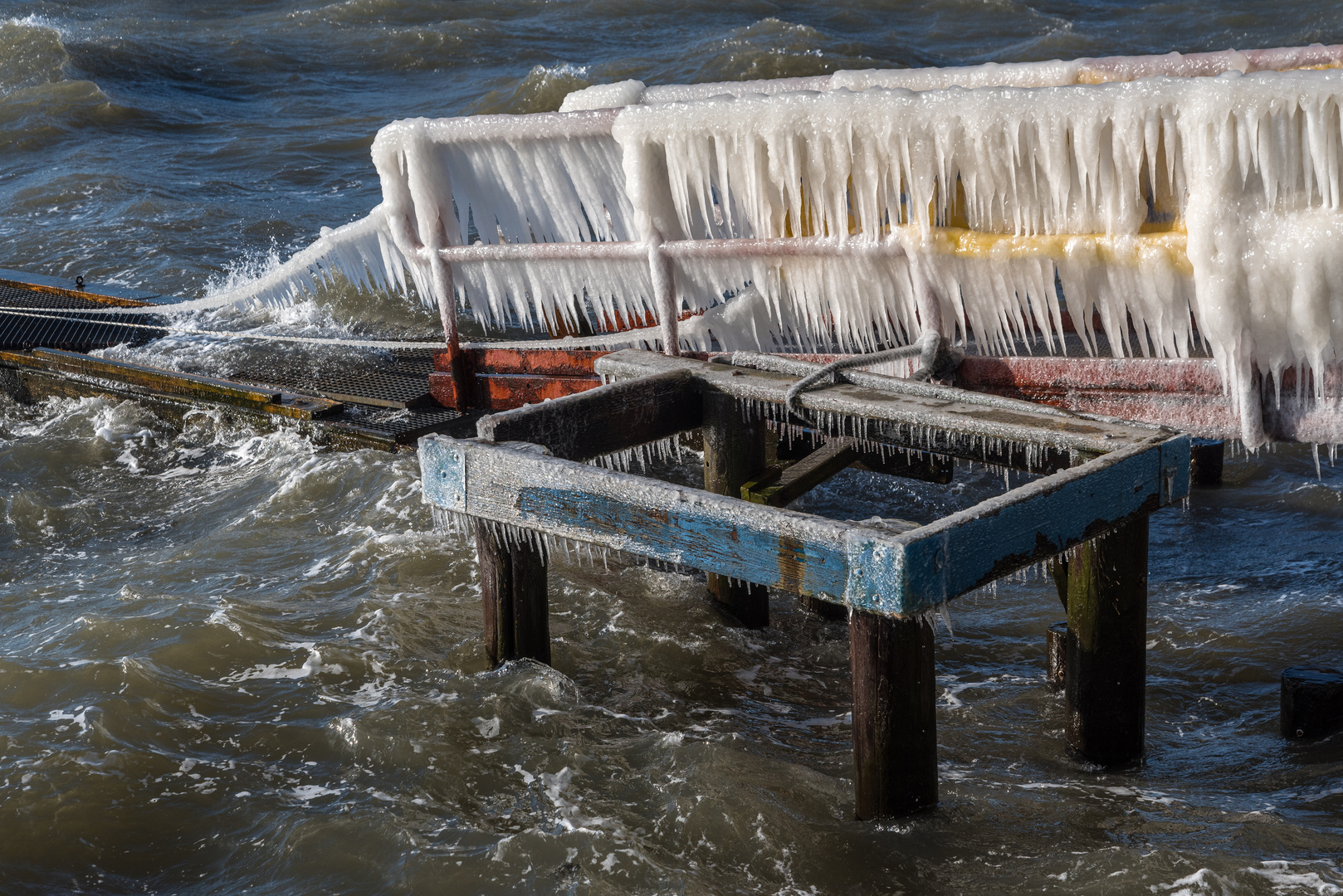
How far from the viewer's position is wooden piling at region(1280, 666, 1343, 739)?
15.4ft

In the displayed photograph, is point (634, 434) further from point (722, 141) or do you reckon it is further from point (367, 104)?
point (367, 104)

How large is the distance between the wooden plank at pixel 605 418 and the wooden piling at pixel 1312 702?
2576mm

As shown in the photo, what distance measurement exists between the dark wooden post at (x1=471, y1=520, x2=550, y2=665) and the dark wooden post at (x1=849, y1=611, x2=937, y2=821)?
1.55 metres

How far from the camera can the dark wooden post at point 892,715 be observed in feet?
12.7

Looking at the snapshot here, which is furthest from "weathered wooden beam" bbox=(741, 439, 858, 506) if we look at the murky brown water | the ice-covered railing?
the ice-covered railing

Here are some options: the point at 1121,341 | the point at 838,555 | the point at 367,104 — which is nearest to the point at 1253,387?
the point at 1121,341

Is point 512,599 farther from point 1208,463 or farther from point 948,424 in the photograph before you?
point 1208,463

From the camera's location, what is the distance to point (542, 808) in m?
4.51

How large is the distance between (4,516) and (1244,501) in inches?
292

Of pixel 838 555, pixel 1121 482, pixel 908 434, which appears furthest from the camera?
pixel 908 434

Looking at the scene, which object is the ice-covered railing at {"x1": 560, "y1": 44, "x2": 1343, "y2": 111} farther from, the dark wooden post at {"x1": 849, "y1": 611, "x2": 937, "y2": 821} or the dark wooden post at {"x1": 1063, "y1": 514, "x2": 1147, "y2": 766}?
the dark wooden post at {"x1": 849, "y1": 611, "x2": 937, "y2": 821}

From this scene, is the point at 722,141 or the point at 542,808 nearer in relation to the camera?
the point at 542,808

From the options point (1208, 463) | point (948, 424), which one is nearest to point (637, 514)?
point (948, 424)

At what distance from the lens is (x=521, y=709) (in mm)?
5090
